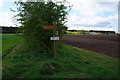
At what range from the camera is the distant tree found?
9727 mm

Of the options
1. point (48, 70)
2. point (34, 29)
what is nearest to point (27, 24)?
point (34, 29)

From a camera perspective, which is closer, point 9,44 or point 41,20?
point 41,20

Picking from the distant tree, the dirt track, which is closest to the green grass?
the distant tree

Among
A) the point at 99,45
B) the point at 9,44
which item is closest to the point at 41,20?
the point at 99,45

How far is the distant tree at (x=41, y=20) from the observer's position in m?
9.73

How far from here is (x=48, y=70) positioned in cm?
632

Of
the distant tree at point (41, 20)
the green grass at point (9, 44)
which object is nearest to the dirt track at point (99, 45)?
the distant tree at point (41, 20)

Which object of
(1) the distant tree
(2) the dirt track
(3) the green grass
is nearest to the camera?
(1) the distant tree

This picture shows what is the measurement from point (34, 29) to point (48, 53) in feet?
5.09

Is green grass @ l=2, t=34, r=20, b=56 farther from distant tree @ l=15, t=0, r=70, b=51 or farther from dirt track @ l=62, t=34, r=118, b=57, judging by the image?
dirt track @ l=62, t=34, r=118, b=57

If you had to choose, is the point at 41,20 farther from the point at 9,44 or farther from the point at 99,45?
the point at 9,44

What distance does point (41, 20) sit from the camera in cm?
951

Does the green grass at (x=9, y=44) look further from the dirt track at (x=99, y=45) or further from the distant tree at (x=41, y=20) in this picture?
the dirt track at (x=99, y=45)

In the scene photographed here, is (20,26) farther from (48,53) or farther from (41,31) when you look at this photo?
(48,53)
